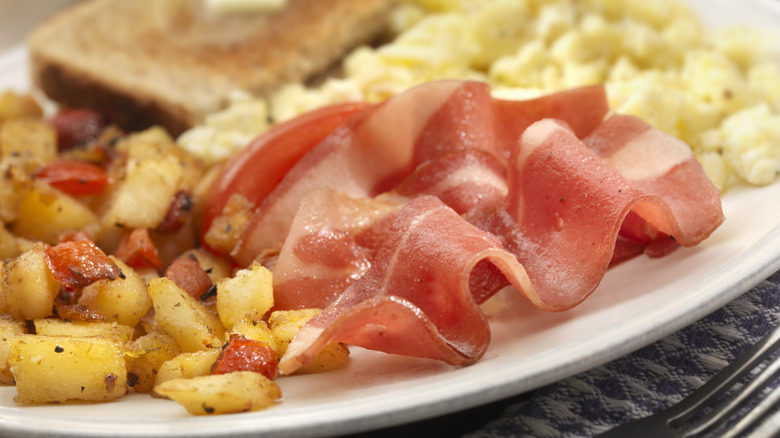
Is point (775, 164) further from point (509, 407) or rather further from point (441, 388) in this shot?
point (441, 388)

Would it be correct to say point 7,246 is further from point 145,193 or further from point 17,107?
point 17,107

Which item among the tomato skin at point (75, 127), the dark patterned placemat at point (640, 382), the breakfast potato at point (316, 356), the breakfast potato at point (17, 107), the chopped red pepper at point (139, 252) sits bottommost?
the dark patterned placemat at point (640, 382)

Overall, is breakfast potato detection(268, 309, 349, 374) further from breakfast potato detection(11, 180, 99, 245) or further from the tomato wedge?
breakfast potato detection(11, 180, 99, 245)

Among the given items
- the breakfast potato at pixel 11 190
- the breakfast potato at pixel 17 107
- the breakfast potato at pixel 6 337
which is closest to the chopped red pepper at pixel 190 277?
the breakfast potato at pixel 6 337

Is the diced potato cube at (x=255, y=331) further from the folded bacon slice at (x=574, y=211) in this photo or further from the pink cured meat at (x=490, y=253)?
the folded bacon slice at (x=574, y=211)

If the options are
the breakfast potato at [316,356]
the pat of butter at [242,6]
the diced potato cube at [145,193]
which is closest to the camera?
the breakfast potato at [316,356]

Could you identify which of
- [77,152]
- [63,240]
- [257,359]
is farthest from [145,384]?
[77,152]
